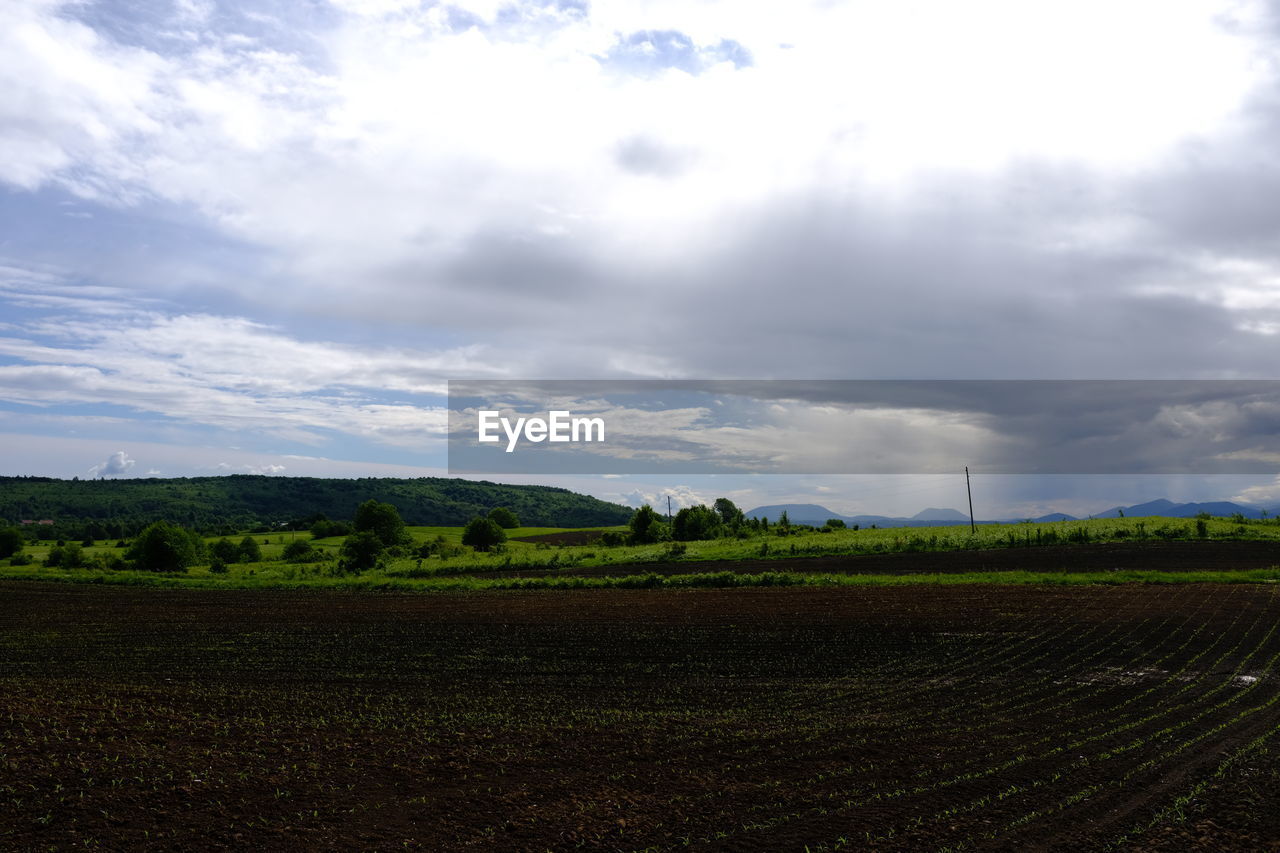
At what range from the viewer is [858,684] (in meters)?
19.5

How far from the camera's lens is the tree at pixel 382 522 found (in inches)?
3361

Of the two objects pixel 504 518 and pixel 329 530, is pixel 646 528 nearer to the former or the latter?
pixel 504 518

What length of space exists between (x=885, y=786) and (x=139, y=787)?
11.0 metres

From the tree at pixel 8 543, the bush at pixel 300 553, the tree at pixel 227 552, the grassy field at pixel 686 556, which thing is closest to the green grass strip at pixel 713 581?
the grassy field at pixel 686 556

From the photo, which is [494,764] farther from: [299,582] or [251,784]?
[299,582]

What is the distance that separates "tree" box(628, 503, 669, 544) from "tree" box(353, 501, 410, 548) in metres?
24.3

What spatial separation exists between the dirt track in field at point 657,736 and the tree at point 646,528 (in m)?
59.0

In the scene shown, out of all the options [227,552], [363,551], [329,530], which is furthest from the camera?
[329,530]

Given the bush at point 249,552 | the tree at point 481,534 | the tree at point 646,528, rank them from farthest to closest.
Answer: the bush at point 249,552 < the tree at point 481,534 < the tree at point 646,528

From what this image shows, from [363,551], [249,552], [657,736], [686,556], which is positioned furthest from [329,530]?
[657,736]

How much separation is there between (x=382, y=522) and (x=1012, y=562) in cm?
6146

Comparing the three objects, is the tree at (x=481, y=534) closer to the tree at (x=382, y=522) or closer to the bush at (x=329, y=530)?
the tree at (x=382, y=522)

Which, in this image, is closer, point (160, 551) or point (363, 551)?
point (160, 551)

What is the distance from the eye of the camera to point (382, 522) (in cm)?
8669
